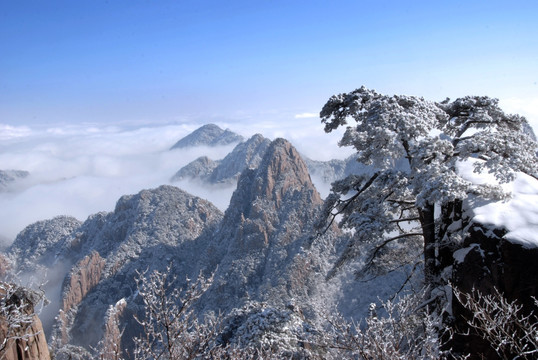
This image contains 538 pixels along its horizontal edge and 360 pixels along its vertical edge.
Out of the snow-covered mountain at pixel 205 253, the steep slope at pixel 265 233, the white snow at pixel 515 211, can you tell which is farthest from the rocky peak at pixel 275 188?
the white snow at pixel 515 211

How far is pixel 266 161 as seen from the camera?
441 feet

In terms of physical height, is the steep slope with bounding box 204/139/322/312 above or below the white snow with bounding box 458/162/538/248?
below

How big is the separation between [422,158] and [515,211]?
10.4 feet

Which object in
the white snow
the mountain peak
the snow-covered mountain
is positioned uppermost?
the white snow

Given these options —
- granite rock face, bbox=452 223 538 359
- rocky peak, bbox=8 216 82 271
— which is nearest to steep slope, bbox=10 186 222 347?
rocky peak, bbox=8 216 82 271

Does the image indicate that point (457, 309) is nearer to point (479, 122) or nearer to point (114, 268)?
point (479, 122)

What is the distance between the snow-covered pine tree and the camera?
9.17m

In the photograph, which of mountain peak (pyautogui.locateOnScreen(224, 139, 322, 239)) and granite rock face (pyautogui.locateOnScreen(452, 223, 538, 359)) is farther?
mountain peak (pyautogui.locateOnScreen(224, 139, 322, 239))

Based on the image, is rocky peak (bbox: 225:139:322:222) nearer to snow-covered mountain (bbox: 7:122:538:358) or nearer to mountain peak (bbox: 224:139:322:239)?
mountain peak (bbox: 224:139:322:239)

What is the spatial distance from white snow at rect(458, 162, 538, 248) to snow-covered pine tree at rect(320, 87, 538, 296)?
1.69ft

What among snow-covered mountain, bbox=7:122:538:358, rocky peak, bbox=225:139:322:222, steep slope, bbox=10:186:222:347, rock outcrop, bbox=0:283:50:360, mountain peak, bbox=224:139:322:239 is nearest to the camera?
rock outcrop, bbox=0:283:50:360

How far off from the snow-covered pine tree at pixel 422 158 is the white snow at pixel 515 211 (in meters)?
0.51

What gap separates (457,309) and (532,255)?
2.52 metres

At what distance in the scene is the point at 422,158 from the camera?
9.76 metres
